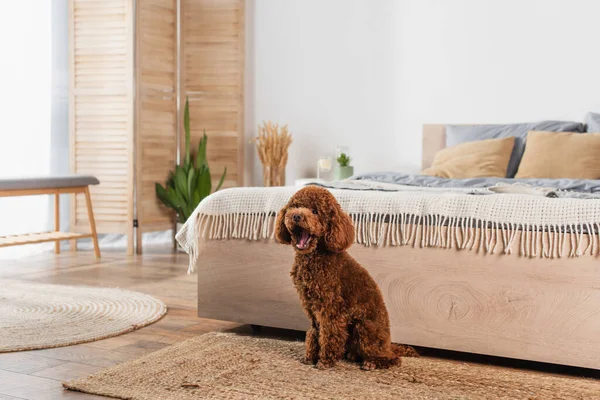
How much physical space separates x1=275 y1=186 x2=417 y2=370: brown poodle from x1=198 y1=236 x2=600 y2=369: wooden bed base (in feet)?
0.74

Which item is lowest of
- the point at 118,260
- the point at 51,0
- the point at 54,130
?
the point at 118,260

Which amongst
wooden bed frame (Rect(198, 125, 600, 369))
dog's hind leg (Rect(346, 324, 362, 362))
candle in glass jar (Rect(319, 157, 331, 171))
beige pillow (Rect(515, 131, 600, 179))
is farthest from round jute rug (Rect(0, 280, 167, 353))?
beige pillow (Rect(515, 131, 600, 179))

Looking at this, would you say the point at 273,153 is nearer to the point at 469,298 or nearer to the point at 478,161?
the point at 478,161

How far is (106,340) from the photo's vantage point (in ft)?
8.50

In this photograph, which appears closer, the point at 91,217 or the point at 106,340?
the point at 106,340

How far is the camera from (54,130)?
5094mm

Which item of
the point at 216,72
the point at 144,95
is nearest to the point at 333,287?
the point at 144,95

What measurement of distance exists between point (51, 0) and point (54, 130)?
914 millimetres

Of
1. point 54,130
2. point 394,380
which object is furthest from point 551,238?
point 54,130

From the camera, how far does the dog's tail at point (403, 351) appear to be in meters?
2.24

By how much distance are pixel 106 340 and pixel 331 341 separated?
3.02 ft

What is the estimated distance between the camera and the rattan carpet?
1933mm

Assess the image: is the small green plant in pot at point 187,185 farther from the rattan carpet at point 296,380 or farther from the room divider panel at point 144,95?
the rattan carpet at point 296,380

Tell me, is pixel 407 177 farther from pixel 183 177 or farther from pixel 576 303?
pixel 183 177
